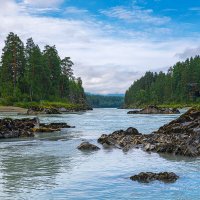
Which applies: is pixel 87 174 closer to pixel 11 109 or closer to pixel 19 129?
pixel 19 129

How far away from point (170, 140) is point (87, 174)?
12.2 meters

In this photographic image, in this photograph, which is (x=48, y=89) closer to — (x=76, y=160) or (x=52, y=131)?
(x=52, y=131)

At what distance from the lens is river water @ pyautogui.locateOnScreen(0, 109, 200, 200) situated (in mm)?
17422

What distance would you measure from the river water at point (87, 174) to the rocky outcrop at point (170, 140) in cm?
138

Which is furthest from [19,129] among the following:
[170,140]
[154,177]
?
[154,177]

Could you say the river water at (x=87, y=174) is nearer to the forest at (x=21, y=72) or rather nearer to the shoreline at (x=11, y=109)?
the shoreline at (x=11, y=109)

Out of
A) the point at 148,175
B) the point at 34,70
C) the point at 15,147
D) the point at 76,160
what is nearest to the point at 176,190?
the point at 148,175

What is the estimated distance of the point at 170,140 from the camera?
106 feet

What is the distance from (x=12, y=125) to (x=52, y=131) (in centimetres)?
Result: 544

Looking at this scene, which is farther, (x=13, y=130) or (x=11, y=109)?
(x=11, y=109)

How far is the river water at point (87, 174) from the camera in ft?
57.2

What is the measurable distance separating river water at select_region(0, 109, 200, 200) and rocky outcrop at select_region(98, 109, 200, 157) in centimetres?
→ 138

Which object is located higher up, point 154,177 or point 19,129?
point 19,129

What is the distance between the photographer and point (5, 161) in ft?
85.6
